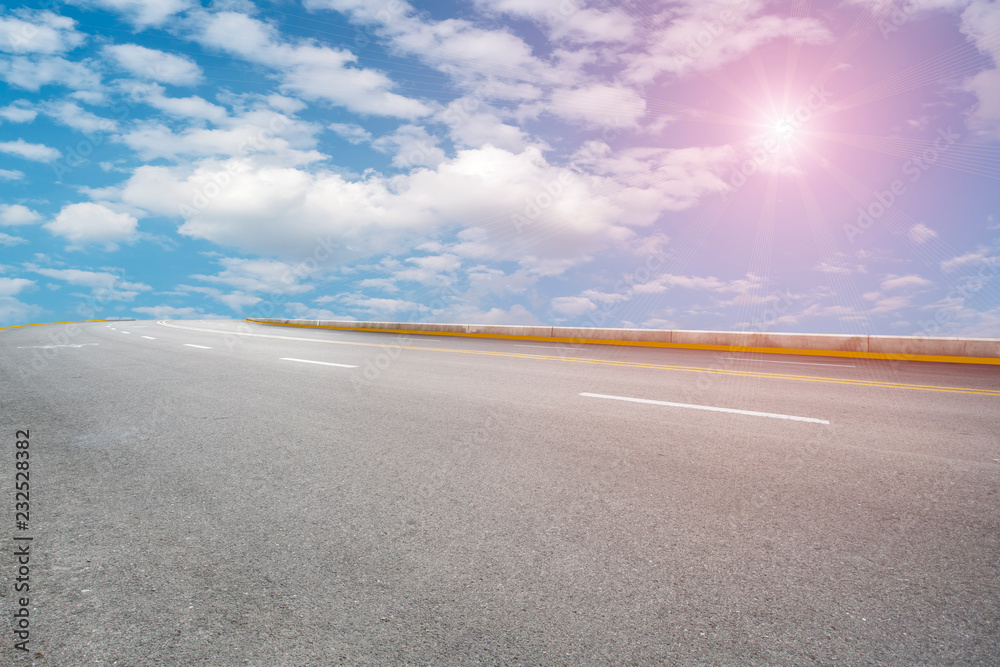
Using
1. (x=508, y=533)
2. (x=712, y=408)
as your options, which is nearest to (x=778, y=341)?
(x=712, y=408)

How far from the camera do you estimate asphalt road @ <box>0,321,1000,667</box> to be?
2098 millimetres

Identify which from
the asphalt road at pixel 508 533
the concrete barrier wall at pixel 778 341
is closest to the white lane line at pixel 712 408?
the asphalt road at pixel 508 533

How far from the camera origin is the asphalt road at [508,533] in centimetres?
210

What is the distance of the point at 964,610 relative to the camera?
7.54 feet

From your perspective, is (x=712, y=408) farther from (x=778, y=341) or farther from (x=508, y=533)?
(x=778, y=341)

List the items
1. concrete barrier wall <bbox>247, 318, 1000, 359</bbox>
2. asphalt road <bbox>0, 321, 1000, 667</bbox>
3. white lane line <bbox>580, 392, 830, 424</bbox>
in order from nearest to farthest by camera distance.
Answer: asphalt road <bbox>0, 321, 1000, 667</bbox> → white lane line <bbox>580, 392, 830, 424</bbox> → concrete barrier wall <bbox>247, 318, 1000, 359</bbox>

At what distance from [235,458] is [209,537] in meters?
1.55

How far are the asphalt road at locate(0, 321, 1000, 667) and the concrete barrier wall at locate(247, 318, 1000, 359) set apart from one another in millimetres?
8594

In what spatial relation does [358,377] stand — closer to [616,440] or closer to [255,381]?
[255,381]

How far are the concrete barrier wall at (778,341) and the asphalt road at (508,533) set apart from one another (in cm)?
A: 859

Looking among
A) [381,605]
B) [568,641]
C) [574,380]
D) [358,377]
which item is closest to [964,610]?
[568,641]

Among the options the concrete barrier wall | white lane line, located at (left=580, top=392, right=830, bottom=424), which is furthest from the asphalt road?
the concrete barrier wall

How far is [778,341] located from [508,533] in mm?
15003

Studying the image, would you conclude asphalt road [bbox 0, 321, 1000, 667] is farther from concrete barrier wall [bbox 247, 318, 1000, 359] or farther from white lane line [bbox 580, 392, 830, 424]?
concrete barrier wall [bbox 247, 318, 1000, 359]
